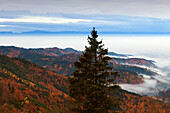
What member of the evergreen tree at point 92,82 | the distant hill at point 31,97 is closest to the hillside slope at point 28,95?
the distant hill at point 31,97

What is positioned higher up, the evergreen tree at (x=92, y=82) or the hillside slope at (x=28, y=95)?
the evergreen tree at (x=92, y=82)

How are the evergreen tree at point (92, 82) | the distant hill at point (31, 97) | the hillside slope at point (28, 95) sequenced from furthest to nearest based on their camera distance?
the hillside slope at point (28, 95) < the distant hill at point (31, 97) < the evergreen tree at point (92, 82)

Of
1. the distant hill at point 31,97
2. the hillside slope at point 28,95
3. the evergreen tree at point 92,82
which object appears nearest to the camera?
the evergreen tree at point 92,82

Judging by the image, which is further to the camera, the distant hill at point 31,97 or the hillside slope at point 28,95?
the hillside slope at point 28,95

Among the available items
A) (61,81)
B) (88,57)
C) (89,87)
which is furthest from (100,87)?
(61,81)

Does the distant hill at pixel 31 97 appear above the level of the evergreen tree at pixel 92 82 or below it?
below

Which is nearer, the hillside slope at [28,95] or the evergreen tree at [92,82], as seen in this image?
the evergreen tree at [92,82]

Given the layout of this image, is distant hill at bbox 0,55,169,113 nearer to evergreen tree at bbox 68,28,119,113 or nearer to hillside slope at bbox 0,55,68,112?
hillside slope at bbox 0,55,68,112

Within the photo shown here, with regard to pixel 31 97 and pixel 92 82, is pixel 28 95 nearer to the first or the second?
pixel 31 97

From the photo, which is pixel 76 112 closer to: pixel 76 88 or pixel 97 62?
pixel 76 88

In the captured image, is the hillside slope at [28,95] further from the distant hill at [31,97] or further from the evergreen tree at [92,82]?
the evergreen tree at [92,82]
